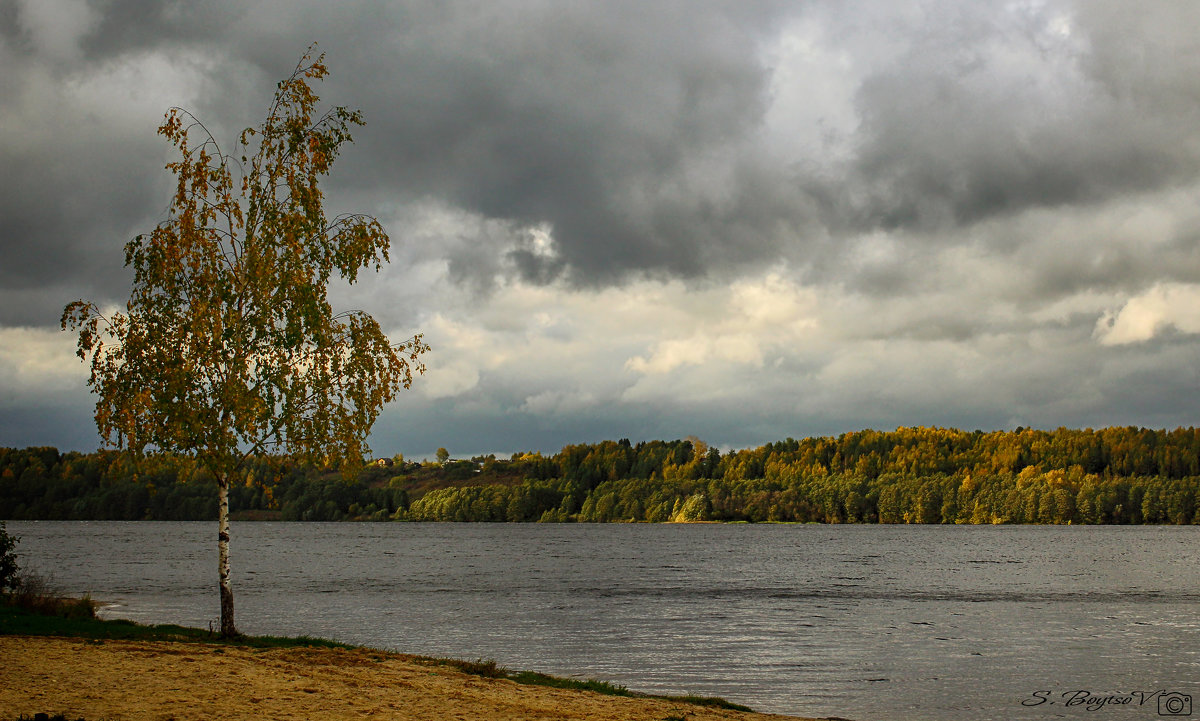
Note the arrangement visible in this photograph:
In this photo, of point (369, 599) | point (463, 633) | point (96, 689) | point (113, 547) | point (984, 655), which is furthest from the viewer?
point (113, 547)

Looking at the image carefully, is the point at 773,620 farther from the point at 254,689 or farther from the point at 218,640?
the point at 254,689

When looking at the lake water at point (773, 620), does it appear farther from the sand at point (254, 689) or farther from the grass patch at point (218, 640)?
the sand at point (254, 689)

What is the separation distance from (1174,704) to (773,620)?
26642 mm

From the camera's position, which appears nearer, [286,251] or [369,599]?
[286,251]

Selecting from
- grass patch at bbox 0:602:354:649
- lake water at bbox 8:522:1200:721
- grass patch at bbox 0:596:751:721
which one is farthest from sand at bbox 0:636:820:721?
lake water at bbox 8:522:1200:721

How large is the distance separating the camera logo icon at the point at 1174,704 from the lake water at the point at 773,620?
12 cm

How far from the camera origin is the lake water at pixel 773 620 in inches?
1356

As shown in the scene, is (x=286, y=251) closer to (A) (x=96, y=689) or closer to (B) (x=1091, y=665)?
(A) (x=96, y=689)

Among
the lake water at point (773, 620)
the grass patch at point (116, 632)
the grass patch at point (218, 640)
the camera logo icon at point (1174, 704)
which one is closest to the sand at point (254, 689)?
the grass patch at point (218, 640)

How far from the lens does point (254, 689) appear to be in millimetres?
22172

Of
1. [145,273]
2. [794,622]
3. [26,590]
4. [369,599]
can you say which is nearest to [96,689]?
[145,273]

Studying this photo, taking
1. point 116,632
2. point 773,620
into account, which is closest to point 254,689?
point 116,632

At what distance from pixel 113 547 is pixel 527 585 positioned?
107 metres

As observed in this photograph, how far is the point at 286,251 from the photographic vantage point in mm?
29812
